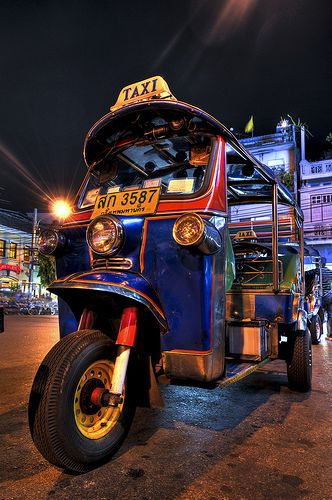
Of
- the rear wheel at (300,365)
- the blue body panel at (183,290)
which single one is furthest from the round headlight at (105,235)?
the rear wheel at (300,365)

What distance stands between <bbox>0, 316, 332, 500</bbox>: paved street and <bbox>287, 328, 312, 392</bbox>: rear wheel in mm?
138

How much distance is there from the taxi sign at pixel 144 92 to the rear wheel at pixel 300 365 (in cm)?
355

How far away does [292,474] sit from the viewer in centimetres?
274

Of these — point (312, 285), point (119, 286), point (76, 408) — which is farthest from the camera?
point (312, 285)

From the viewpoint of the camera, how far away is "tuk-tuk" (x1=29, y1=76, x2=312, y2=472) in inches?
103

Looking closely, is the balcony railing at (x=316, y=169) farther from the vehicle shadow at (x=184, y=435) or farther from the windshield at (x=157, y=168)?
the windshield at (x=157, y=168)

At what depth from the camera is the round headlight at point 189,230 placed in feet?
9.31

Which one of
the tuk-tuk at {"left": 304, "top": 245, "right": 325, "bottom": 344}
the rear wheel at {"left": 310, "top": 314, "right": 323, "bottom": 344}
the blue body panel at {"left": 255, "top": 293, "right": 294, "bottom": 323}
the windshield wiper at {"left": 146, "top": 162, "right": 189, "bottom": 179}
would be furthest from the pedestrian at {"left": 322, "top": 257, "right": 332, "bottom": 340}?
the windshield wiper at {"left": 146, "top": 162, "right": 189, "bottom": 179}

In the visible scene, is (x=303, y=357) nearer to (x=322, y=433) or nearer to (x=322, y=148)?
(x=322, y=433)

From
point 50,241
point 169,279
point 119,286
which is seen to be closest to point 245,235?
point 169,279

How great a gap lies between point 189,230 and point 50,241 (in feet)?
4.82

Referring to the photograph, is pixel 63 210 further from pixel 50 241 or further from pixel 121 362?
pixel 121 362

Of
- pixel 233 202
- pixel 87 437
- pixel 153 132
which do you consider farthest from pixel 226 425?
pixel 233 202

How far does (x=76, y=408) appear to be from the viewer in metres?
2.61
